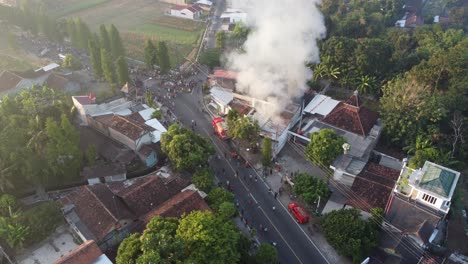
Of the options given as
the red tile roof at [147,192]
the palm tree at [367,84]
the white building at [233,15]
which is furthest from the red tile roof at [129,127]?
the white building at [233,15]

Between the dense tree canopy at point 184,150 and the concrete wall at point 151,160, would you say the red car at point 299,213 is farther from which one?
the concrete wall at point 151,160

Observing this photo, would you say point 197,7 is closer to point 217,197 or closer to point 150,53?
point 150,53

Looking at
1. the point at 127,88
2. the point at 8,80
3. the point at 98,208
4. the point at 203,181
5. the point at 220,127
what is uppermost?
the point at 127,88

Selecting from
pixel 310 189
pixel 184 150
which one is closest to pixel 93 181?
pixel 184 150

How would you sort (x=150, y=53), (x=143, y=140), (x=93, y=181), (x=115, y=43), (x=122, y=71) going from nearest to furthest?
(x=93, y=181)
(x=143, y=140)
(x=122, y=71)
(x=150, y=53)
(x=115, y=43)

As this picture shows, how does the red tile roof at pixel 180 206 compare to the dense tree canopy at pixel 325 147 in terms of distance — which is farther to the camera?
the dense tree canopy at pixel 325 147

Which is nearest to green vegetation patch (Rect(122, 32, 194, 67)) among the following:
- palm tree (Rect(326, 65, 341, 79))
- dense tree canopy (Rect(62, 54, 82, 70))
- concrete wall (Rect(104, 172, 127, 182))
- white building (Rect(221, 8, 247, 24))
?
dense tree canopy (Rect(62, 54, 82, 70))

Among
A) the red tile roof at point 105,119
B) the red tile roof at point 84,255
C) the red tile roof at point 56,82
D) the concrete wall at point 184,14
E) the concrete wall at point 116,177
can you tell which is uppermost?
the concrete wall at point 184,14
